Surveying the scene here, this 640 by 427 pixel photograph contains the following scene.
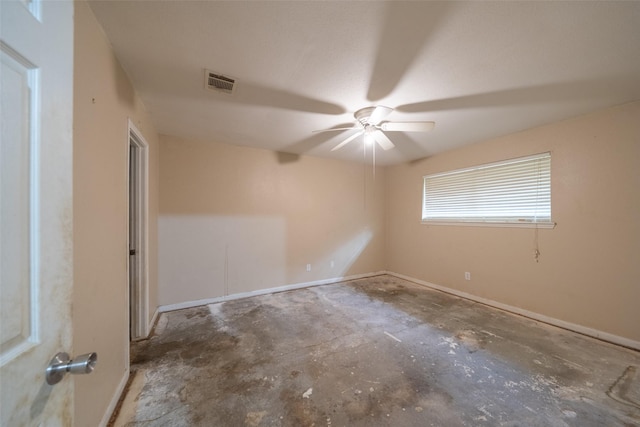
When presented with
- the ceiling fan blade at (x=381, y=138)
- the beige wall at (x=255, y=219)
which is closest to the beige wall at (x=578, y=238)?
the ceiling fan blade at (x=381, y=138)

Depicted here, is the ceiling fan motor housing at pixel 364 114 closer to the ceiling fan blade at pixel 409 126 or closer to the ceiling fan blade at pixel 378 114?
the ceiling fan blade at pixel 378 114

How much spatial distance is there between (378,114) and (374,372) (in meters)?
2.22

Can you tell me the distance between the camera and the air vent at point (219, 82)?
6.00 ft

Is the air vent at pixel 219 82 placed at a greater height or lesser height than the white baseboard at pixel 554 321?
greater

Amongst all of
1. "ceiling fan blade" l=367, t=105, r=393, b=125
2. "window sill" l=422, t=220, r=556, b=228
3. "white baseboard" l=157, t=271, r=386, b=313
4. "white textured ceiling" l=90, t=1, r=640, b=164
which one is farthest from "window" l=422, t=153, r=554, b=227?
"ceiling fan blade" l=367, t=105, r=393, b=125

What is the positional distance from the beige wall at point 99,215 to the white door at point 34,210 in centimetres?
71

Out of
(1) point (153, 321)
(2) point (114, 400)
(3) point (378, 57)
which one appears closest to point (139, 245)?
(1) point (153, 321)

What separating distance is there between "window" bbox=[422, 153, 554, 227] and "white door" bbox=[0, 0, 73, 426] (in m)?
4.01

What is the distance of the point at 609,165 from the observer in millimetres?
2369

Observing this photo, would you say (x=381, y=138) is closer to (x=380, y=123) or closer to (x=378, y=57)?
(x=380, y=123)

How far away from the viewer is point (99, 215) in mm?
1362

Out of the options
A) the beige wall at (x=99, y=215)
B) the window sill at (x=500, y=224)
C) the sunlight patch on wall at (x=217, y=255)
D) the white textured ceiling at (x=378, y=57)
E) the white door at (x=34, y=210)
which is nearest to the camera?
the white door at (x=34, y=210)

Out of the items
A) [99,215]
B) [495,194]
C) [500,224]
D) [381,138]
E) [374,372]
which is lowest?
[374,372]

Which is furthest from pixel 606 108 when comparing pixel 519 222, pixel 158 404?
pixel 158 404
